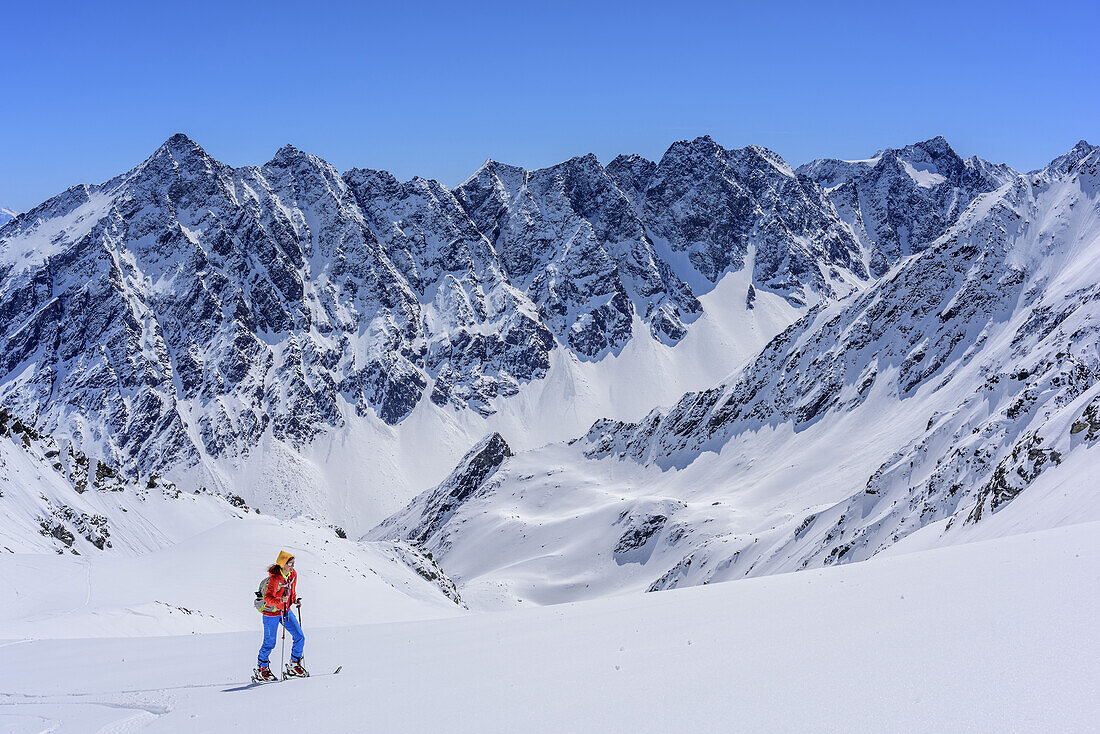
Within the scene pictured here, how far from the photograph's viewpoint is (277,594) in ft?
42.2

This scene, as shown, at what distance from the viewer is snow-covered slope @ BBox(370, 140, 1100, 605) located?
68500mm

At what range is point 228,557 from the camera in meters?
36.3

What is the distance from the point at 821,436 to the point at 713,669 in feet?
373

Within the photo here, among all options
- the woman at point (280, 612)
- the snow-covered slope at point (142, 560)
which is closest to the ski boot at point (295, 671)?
the woman at point (280, 612)

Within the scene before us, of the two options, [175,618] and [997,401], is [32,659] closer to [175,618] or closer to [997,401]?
[175,618]

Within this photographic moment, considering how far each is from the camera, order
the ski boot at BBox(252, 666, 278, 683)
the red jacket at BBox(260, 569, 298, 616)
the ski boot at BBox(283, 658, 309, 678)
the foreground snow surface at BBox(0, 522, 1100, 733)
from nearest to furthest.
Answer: the foreground snow surface at BBox(0, 522, 1100, 733), the ski boot at BBox(252, 666, 278, 683), the ski boot at BBox(283, 658, 309, 678), the red jacket at BBox(260, 569, 298, 616)

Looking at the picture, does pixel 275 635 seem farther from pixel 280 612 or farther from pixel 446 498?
pixel 446 498

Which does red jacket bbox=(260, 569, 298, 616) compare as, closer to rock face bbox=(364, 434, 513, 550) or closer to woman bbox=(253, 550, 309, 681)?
woman bbox=(253, 550, 309, 681)

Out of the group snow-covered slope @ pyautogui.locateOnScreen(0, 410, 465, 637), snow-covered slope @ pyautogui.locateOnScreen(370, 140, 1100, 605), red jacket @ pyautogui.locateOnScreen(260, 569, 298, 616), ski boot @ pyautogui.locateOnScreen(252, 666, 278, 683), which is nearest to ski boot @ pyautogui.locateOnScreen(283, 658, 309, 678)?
ski boot @ pyautogui.locateOnScreen(252, 666, 278, 683)

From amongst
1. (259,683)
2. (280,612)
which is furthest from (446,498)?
(259,683)

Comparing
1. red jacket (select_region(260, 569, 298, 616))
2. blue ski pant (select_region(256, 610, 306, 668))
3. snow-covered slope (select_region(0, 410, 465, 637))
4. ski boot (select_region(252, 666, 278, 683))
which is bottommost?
ski boot (select_region(252, 666, 278, 683))

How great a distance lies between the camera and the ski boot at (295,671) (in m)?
12.5

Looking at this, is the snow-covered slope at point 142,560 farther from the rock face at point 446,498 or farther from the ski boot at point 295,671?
the rock face at point 446,498

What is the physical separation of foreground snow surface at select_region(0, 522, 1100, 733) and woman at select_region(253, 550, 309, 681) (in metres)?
0.52
